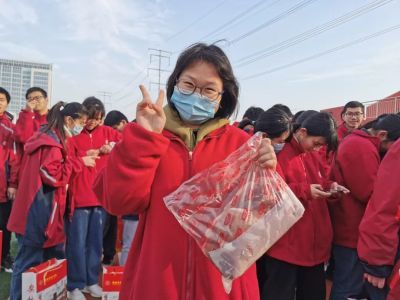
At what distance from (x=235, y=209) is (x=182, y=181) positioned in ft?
0.79

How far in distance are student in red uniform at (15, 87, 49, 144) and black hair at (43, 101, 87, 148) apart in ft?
5.47

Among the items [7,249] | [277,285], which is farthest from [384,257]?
[7,249]

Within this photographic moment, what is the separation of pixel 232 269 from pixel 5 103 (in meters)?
5.02

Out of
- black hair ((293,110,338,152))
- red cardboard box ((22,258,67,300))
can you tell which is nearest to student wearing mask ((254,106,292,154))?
black hair ((293,110,338,152))

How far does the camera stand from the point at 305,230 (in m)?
2.88

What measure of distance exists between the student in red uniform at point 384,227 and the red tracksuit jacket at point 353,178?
528mm

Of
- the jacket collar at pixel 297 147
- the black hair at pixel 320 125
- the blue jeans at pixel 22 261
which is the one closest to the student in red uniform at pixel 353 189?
the black hair at pixel 320 125

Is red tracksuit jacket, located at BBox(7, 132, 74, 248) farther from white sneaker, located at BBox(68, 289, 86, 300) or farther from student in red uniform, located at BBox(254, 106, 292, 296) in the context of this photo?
student in red uniform, located at BBox(254, 106, 292, 296)

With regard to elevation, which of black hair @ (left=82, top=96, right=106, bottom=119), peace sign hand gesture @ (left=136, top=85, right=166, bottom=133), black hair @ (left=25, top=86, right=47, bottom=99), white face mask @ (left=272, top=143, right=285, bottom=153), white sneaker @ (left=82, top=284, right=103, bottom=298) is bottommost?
white sneaker @ (left=82, top=284, right=103, bottom=298)

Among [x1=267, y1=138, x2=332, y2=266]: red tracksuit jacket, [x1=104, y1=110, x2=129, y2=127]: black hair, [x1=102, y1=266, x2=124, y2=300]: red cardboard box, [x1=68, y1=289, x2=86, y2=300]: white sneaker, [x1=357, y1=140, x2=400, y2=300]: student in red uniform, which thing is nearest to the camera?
[x1=357, y1=140, x2=400, y2=300]: student in red uniform

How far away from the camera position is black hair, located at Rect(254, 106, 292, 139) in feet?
9.88

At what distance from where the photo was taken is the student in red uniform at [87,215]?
4.10 meters

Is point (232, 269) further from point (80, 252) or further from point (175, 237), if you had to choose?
point (80, 252)

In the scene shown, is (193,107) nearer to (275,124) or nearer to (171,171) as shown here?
(171,171)
